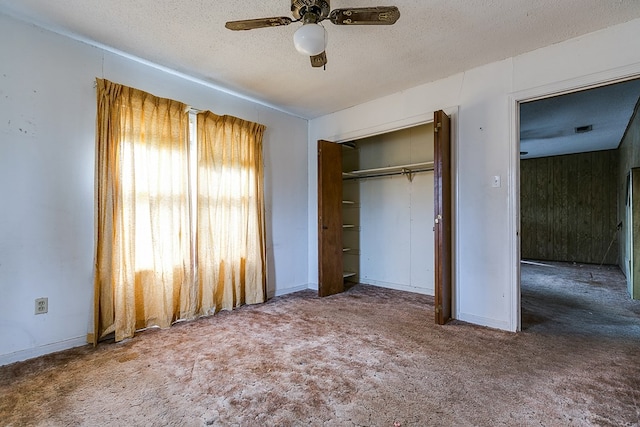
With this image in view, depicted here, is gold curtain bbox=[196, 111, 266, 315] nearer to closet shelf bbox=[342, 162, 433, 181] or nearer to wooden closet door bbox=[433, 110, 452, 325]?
closet shelf bbox=[342, 162, 433, 181]

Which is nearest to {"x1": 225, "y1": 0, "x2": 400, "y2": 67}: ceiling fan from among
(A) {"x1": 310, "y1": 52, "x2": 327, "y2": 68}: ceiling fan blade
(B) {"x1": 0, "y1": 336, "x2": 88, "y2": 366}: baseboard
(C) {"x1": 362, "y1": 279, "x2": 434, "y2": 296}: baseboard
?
(A) {"x1": 310, "y1": 52, "x2": 327, "y2": 68}: ceiling fan blade

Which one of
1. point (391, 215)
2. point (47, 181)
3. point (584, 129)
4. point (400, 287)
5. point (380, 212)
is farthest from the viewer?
point (584, 129)

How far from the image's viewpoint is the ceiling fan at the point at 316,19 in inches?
73.4

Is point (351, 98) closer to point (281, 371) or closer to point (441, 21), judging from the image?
point (441, 21)

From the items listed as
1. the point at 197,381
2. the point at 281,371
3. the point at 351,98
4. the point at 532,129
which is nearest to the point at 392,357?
the point at 281,371

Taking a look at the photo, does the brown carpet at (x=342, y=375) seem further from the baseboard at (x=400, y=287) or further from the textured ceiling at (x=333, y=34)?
the textured ceiling at (x=333, y=34)

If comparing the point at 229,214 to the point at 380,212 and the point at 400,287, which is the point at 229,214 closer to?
the point at 380,212

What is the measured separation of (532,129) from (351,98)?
357cm

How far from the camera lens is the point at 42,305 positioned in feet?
7.73

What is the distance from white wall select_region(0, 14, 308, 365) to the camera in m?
2.24

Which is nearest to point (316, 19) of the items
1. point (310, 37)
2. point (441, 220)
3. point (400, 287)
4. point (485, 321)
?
point (310, 37)

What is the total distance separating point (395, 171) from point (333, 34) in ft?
7.97

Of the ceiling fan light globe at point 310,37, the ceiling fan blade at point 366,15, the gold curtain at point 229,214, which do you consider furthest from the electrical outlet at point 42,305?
the ceiling fan blade at point 366,15

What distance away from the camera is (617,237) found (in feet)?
22.3
